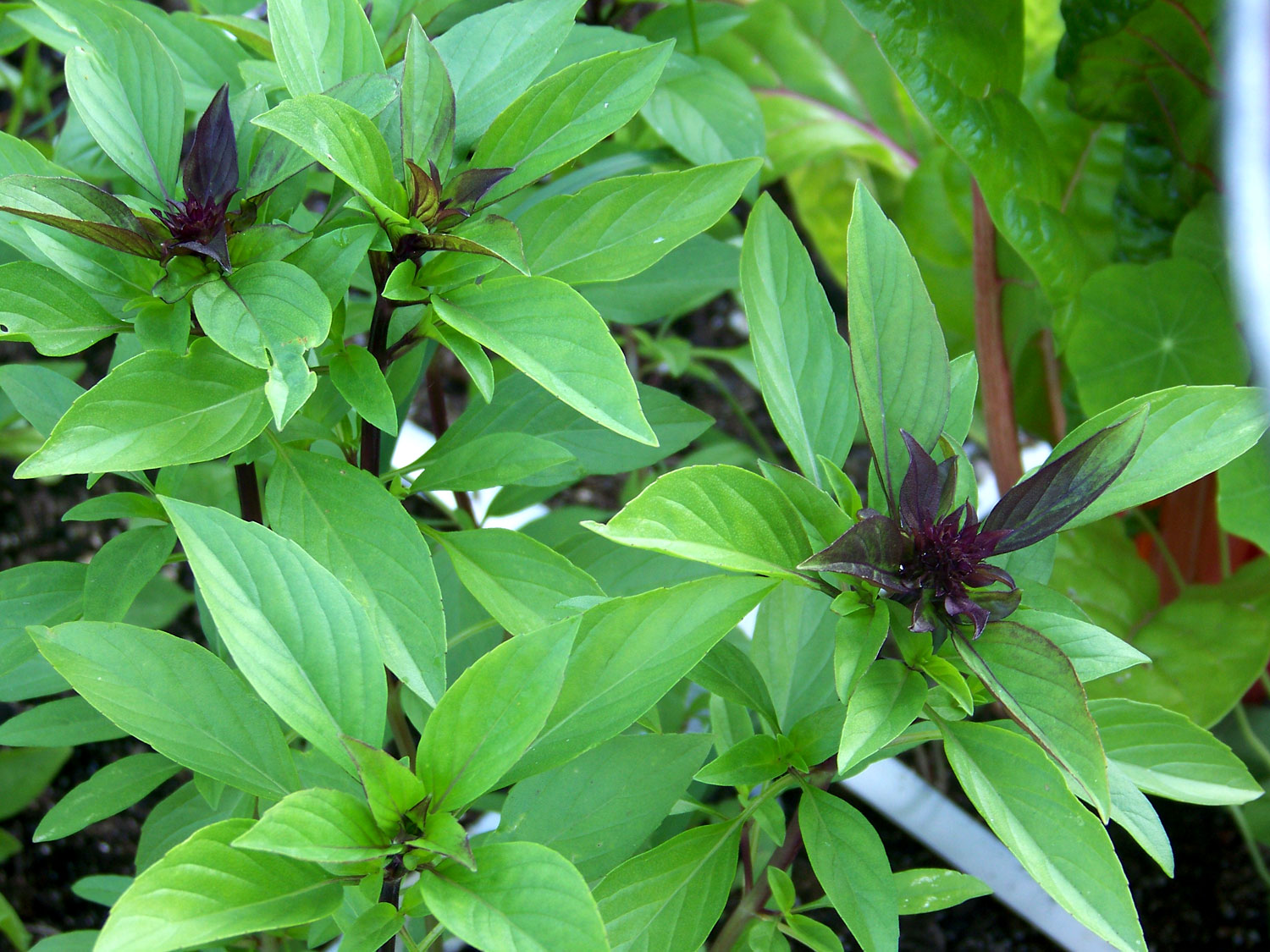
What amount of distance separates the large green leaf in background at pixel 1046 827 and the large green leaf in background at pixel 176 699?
31 cm

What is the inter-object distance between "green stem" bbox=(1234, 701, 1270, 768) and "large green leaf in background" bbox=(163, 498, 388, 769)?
0.86 meters

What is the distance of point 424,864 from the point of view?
42 cm

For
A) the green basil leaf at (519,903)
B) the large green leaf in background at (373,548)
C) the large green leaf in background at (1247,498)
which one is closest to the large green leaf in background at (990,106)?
the large green leaf in background at (1247,498)

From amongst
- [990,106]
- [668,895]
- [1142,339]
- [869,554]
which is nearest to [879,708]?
[869,554]

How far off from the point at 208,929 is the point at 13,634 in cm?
28

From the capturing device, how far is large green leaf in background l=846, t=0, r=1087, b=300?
2.53 feet

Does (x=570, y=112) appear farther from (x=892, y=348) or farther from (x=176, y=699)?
(x=176, y=699)

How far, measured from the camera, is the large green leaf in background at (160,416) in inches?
16.3

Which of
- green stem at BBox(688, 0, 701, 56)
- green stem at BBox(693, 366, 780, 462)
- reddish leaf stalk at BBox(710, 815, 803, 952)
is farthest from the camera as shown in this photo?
green stem at BBox(693, 366, 780, 462)

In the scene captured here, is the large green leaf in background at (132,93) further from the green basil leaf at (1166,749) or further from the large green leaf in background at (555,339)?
the green basil leaf at (1166,749)

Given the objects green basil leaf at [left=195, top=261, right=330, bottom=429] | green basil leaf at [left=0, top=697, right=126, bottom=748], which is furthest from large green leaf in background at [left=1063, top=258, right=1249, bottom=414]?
green basil leaf at [left=0, top=697, right=126, bottom=748]

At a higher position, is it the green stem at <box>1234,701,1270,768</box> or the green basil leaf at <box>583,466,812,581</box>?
the green basil leaf at <box>583,466,812,581</box>

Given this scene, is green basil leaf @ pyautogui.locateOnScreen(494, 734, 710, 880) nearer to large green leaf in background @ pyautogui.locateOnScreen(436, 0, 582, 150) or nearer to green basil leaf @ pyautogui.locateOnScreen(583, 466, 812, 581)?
green basil leaf @ pyautogui.locateOnScreen(583, 466, 812, 581)

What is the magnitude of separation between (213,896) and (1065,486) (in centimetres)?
38
